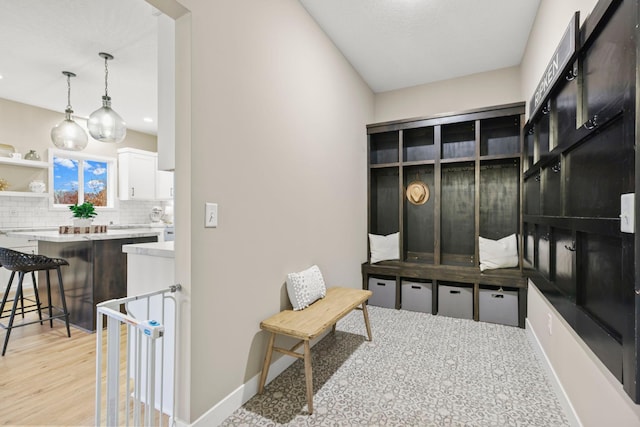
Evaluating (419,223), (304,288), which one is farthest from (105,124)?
(419,223)

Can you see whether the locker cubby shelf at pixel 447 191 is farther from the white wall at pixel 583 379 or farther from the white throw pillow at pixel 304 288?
the white throw pillow at pixel 304 288

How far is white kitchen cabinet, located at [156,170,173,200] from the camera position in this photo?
245 inches

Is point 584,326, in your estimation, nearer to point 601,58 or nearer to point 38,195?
point 601,58

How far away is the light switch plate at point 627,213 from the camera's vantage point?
959 mm

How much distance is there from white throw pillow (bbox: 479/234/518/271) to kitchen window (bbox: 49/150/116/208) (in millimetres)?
6300

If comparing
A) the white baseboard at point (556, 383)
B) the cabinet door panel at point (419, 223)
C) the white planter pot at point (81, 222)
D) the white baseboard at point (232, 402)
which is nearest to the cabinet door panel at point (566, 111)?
the white baseboard at point (556, 383)

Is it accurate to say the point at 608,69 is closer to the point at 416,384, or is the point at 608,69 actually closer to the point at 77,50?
the point at 416,384

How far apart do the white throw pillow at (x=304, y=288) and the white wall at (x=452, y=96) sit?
2683mm

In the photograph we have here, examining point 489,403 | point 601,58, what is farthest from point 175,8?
point 489,403

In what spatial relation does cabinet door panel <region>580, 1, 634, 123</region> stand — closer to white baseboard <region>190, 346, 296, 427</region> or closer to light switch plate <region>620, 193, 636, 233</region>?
light switch plate <region>620, 193, 636, 233</region>

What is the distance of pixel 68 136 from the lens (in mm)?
3324

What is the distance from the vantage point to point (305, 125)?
258cm

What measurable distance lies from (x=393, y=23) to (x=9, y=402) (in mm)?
3972

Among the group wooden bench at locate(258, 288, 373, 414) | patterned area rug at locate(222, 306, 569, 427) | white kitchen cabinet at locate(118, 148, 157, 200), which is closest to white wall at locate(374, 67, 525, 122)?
patterned area rug at locate(222, 306, 569, 427)
